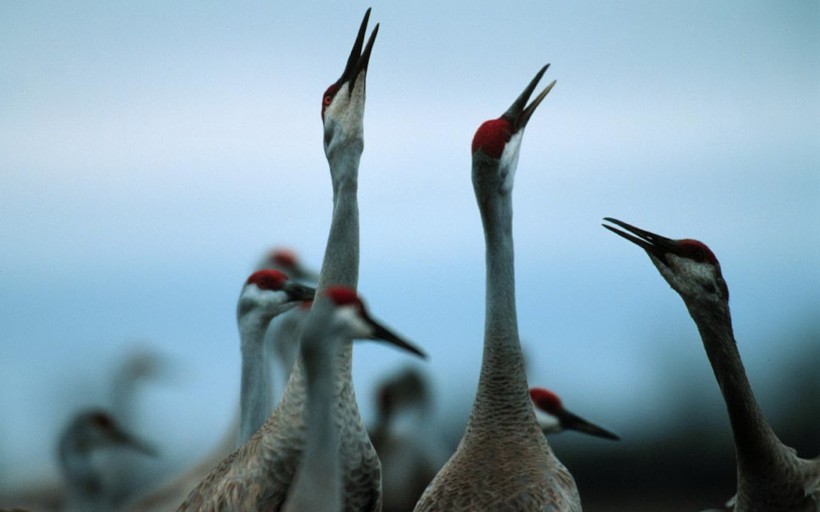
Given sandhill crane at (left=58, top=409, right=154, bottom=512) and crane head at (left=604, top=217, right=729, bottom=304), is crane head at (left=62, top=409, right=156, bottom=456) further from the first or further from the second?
crane head at (left=604, top=217, right=729, bottom=304)

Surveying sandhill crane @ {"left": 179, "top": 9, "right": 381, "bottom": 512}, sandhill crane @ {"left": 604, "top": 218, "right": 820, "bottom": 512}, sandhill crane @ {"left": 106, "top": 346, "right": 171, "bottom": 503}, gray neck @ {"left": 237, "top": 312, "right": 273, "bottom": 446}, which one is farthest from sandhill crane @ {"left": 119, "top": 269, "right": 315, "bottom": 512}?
sandhill crane @ {"left": 106, "top": 346, "right": 171, "bottom": 503}

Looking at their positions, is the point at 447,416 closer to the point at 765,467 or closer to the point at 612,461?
the point at 612,461

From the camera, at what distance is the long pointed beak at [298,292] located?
132 inches

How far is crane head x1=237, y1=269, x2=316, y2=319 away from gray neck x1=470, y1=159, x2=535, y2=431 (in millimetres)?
737

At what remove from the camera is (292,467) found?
2.60 meters

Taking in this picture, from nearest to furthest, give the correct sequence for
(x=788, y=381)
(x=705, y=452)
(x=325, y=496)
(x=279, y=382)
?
(x=325, y=496)
(x=279, y=382)
(x=788, y=381)
(x=705, y=452)

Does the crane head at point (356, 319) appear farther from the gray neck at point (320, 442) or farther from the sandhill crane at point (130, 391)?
the sandhill crane at point (130, 391)

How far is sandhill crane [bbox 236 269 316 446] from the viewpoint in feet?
10.7

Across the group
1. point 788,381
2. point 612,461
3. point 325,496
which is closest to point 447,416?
point 612,461

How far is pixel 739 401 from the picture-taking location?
2768mm

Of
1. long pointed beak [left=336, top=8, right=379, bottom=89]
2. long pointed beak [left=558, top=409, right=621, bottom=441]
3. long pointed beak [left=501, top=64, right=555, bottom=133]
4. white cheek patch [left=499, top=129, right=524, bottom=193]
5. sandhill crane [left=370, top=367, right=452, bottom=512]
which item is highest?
long pointed beak [left=336, top=8, right=379, bottom=89]

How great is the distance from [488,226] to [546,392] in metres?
1.24

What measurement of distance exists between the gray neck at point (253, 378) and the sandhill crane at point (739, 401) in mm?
1270

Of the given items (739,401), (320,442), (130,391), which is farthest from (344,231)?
(130,391)
